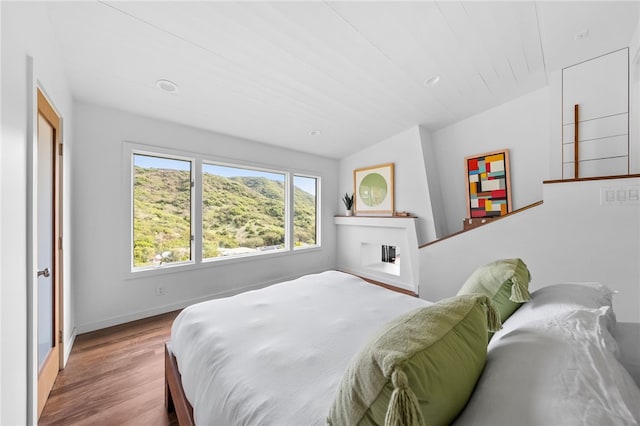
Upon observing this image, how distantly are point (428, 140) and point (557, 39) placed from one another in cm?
182

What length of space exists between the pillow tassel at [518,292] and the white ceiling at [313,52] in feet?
6.61

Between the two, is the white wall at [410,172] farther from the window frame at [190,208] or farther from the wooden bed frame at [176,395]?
the wooden bed frame at [176,395]

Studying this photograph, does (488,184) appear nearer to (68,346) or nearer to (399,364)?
(399,364)

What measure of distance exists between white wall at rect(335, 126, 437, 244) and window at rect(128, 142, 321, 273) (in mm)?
1484

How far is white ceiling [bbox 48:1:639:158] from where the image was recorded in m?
1.80

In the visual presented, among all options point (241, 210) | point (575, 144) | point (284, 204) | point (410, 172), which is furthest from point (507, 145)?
point (241, 210)

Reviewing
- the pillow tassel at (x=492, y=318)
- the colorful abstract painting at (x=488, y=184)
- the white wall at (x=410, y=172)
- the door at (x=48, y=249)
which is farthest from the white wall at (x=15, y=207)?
the colorful abstract painting at (x=488, y=184)

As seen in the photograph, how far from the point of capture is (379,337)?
662 mm

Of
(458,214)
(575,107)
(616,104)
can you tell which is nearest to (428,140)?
(458,214)

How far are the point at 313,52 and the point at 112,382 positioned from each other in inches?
122

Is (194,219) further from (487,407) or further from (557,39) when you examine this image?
(557,39)

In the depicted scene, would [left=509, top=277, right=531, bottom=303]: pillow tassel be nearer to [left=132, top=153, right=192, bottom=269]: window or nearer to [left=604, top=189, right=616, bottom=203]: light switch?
[left=604, top=189, right=616, bottom=203]: light switch

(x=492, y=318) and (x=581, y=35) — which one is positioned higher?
(x=581, y=35)

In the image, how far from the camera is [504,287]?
3.84 feet
